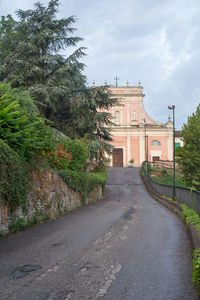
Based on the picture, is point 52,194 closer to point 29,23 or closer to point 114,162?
point 29,23

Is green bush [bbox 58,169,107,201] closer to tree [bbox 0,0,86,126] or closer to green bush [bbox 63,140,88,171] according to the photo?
green bush [bbox 63,140,88,171]

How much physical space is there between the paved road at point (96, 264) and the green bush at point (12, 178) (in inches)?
41.1

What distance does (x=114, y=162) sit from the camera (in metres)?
57.1

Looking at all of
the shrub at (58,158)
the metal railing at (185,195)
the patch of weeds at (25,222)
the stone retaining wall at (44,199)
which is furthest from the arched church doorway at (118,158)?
the patch of weeds at (25,222)

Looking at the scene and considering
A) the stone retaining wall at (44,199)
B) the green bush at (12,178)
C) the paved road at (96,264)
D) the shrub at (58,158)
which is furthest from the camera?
the shrub at (58,158)

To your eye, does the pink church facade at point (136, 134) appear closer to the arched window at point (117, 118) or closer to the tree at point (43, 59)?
the arched window at point (117, 118)

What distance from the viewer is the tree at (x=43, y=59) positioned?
19.7m

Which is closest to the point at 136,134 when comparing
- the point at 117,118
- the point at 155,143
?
the point at 155,143

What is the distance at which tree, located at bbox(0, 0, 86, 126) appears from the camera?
1967cm

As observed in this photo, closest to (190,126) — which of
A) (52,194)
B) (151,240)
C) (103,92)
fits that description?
(103,92)

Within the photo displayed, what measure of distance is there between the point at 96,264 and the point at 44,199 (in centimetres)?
651

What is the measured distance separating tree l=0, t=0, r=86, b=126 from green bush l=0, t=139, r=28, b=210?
1038cm

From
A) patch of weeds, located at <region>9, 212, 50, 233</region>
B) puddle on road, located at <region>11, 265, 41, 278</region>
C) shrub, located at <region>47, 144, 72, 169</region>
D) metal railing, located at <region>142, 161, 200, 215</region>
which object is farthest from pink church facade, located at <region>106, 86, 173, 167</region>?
puddle on road, located at <region>11, 265, 41, 278</region>

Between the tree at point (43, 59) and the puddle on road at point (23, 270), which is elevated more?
the tree at point (43, 59)
